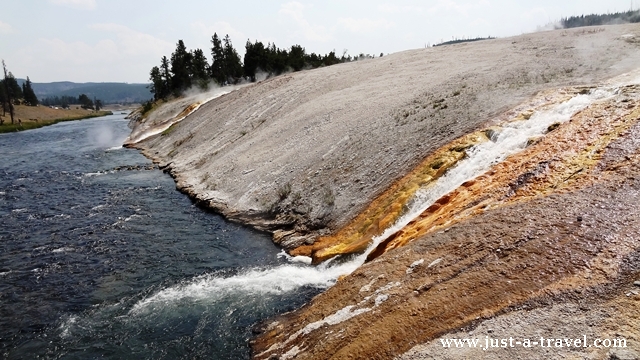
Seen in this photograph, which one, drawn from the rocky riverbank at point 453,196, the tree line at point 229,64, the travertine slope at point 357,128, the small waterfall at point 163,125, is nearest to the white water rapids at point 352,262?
the rocky riverbank at point 453,196

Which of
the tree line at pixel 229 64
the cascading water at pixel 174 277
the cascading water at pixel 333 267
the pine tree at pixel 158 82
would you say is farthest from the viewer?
the pine tree at pixel 158 82

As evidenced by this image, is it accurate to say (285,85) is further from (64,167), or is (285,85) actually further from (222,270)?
(222,270)

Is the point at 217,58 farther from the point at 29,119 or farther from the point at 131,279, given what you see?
the point at 131,279

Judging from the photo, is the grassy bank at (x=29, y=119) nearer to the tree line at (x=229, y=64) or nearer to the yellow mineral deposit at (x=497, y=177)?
the tree line at (x=229, y=64)

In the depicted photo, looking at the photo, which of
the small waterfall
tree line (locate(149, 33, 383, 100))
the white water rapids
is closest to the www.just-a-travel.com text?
the white water rapids

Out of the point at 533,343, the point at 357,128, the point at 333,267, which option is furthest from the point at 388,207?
the point at 533,343
